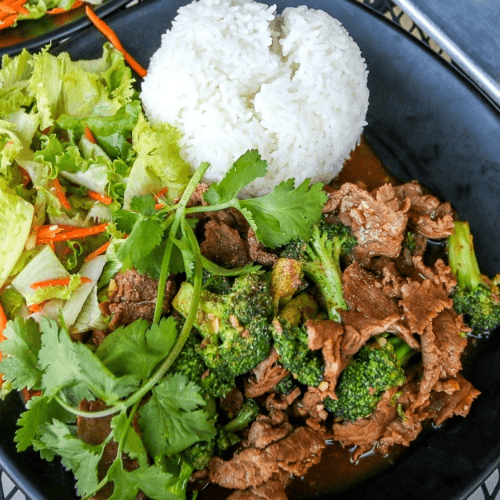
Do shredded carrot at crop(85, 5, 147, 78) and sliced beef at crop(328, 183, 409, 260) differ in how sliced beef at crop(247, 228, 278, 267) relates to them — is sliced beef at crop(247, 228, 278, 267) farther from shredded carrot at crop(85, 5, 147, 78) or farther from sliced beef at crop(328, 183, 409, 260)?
shredded carrot at crop(85, 5, 147, 78)

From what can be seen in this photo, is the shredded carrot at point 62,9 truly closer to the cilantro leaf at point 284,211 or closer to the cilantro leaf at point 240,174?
the cilantro leaf at point 240,174

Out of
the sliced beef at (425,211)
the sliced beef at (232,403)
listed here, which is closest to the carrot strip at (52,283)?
the sliced beef at (232,403)

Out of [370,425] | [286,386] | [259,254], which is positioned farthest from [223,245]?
[370,425]

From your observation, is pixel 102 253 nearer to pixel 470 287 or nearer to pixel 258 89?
pixel 258 89

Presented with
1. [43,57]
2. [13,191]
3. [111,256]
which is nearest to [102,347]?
[111,256]

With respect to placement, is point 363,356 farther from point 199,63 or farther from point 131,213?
point 199,63

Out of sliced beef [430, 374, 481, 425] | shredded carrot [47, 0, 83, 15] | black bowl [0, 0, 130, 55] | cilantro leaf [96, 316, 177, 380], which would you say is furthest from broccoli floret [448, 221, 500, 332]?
shredded carrot [47, 0, 83, 15]
